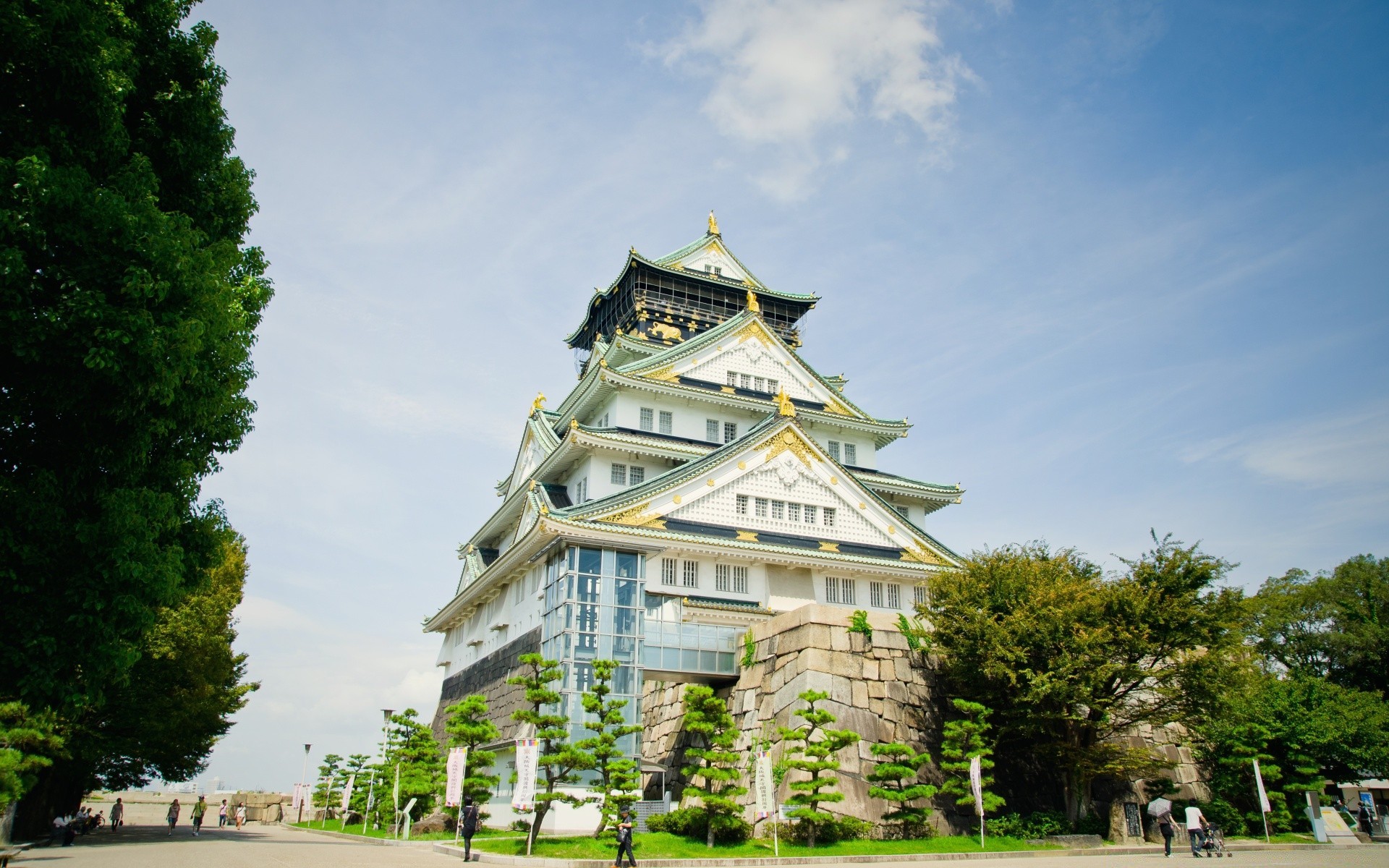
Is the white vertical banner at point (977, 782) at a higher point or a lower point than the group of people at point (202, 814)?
higher

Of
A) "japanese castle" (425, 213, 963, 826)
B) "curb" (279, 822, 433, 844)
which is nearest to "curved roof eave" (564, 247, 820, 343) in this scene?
"japanese castle" (425, 213, 963, 826)

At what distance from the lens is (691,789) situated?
23844 millimetres

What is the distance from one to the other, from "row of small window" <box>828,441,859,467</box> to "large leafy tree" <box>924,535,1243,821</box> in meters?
15.0

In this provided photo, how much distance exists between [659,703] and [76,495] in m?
22.5

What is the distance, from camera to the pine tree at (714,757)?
21375 millimetres

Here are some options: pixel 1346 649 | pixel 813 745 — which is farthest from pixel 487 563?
pixel 1346 649

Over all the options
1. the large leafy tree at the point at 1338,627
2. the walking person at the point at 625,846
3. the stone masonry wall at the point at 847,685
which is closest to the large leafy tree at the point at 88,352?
the walking person at the point at 625,846

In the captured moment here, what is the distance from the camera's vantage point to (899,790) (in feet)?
75.4

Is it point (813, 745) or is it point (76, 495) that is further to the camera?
point (813, 745)

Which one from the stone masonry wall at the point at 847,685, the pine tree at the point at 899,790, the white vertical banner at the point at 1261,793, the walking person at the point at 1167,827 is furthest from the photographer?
the white vertical banner at the point at 1261,793

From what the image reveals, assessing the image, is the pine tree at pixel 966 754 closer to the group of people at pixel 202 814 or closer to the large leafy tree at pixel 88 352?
the large leafy tree at pixel 88 352

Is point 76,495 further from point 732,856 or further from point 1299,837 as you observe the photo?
point 1299,837

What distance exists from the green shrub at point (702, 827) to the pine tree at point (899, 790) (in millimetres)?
3478

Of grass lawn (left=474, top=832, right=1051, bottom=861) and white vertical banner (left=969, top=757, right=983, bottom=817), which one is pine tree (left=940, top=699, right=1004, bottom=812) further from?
grass lawn (left=474, top=832, right=1051, bottom=861)
